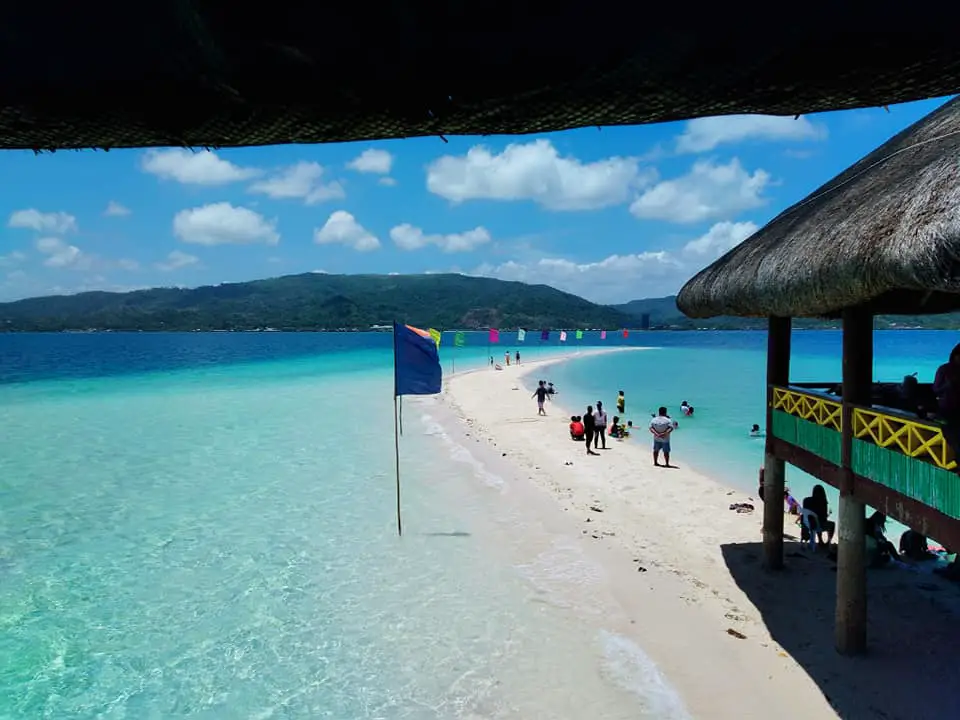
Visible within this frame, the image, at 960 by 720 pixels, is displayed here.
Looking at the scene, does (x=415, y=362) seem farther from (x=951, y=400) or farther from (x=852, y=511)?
(x=951, y=400)

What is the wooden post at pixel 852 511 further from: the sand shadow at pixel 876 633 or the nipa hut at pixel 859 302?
the sand shadow at pixel 876 633

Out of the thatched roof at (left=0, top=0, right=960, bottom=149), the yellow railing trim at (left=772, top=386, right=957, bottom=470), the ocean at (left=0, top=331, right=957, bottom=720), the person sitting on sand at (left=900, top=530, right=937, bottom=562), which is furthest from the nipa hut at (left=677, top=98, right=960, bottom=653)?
the thatched roof at (left=0, top=0, right=960, bottom=149)

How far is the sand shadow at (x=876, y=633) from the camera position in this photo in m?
7.15

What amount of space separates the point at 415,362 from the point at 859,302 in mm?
7850

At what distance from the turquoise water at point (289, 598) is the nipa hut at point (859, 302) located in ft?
10.3

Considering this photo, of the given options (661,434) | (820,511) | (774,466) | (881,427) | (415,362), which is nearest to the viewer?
(881,427)

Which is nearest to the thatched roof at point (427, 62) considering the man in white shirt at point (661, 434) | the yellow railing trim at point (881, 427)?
the yellow railing trim at point (881, 427)

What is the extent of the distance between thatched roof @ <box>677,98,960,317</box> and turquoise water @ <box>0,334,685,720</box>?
4641mm

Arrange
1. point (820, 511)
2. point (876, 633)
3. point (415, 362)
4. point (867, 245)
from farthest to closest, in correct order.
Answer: point (415, 362) < point (820, 511) < point (876, 633) < point (867, 245)

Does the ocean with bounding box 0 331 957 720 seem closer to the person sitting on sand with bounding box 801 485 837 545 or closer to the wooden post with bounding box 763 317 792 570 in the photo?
the wooden post with bounding box 763 317 792 570

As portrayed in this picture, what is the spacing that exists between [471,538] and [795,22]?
1260cm

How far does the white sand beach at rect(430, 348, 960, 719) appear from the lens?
7352 mm

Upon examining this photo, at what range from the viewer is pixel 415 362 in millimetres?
12812

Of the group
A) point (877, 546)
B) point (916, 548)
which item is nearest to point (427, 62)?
point (877, 546)
